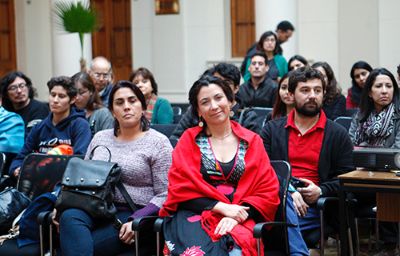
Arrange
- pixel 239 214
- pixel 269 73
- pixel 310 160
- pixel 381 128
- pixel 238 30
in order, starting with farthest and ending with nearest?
pixel 238 30 → pixel 269 73 → pixel 381 128 → pixel 310 160 → pixel 239 214

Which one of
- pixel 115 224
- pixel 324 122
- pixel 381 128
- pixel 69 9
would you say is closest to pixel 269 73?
pixel 69 9

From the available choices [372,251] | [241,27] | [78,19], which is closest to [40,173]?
[372,251]

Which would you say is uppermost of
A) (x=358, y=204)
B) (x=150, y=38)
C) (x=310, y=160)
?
(x=150, y=38)

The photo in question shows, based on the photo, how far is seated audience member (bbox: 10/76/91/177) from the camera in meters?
7.06

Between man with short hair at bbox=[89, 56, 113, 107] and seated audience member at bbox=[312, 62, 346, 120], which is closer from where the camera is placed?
seated audience member at bbox=[312, 62, 346, 120]

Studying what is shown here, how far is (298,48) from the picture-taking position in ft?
47.2

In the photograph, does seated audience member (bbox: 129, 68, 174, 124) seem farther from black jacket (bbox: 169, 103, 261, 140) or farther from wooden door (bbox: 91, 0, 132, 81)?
wooden door (bbox: 91, 0, 132, 81)

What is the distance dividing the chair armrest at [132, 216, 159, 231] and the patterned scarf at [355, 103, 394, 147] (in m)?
2.23

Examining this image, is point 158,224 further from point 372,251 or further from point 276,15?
point 276,15

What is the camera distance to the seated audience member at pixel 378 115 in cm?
675

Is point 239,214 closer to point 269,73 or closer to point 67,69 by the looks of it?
point 269,73

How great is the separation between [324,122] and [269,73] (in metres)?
4.80

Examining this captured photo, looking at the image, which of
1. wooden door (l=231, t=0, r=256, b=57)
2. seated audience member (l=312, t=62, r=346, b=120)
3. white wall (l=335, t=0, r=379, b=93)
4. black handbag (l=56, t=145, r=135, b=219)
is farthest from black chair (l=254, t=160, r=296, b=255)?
wooden door (l=231, t=0, r=256, b=57)

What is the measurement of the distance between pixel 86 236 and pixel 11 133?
2547 mm
